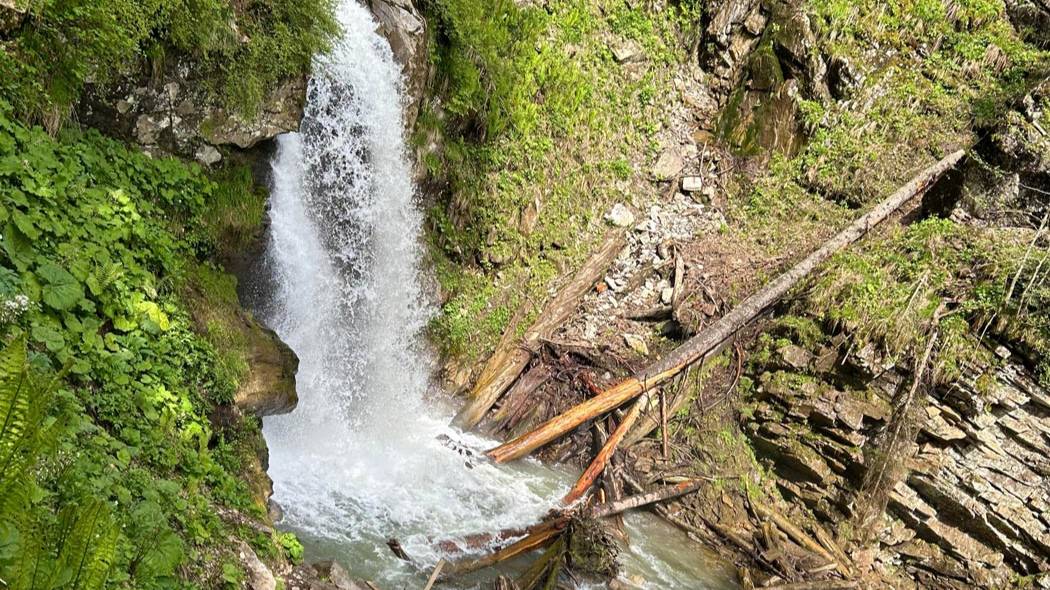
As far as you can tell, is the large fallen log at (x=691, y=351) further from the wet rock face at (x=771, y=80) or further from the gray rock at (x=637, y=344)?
the wet rock face at (x=771, y=80)

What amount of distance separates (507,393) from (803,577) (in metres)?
4.16

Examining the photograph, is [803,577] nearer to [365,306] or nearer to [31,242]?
[365,306]

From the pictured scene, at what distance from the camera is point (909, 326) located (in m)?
7.70

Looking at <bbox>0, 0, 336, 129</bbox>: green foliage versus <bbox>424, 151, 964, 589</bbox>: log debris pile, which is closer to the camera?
<bbox>0, 0, 336, 129</bbox>: green foliage

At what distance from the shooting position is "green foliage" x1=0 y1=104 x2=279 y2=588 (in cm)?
319

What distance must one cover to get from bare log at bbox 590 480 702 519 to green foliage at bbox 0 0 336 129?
5.74 m

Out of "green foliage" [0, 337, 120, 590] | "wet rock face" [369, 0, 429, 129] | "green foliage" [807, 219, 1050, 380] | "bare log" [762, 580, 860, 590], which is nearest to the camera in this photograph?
"green foliage" [0, 337, 120, 590]

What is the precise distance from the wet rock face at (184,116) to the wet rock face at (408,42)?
1.65 metres

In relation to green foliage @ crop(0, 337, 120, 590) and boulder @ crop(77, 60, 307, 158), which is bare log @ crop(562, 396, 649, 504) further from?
green foliage @ crop(0, 337, 120, 590)

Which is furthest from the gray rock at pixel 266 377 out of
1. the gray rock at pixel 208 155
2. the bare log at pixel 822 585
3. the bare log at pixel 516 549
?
the bare log at pixel 822 585

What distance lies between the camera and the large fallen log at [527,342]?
8500mm

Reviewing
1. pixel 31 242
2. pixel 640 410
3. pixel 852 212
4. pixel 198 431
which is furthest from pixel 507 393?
pixel 852 212

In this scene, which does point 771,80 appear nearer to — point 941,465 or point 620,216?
point 620,216

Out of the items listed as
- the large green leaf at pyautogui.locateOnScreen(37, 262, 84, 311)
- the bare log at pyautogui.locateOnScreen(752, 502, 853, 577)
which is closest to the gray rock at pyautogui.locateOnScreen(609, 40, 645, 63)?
the bare log at pyautogui.locateOnScreen(752, 502, 853, 577)
